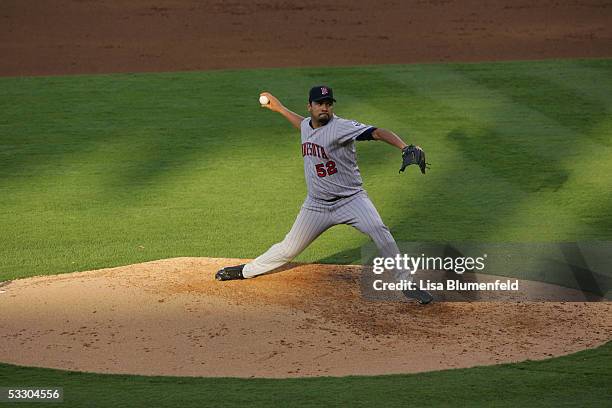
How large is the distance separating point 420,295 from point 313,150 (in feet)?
4.09

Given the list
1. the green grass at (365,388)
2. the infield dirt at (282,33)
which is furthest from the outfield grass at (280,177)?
the infield dirt at (282,33)

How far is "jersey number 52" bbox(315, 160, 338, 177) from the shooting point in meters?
7.75

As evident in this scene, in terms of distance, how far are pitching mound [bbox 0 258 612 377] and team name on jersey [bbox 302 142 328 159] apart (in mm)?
1001

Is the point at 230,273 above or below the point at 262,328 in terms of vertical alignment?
above

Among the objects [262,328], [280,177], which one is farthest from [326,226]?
[280,177]

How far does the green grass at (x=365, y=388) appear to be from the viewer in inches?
236

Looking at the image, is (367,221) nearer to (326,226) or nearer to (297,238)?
(326,226)

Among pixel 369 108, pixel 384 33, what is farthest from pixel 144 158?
pixel 384 33

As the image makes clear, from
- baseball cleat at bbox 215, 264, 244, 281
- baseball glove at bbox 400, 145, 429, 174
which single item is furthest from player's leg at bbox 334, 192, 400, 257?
baseball cleat at bbox 215, 264, 244, 281

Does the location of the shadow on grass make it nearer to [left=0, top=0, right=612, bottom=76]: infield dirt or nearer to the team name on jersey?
the team name on jersey

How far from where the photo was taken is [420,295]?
25.5 feet

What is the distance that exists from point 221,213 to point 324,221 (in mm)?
2886

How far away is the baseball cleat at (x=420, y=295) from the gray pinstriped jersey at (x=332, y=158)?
80cm

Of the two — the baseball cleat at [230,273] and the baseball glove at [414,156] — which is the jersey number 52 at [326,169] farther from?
the baseball cleat at [230,273]
